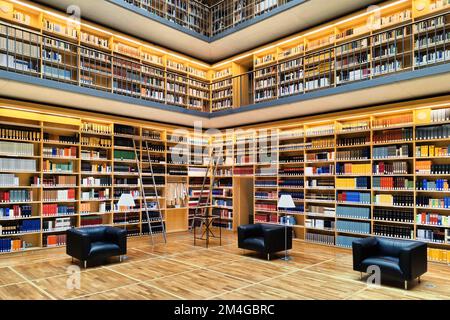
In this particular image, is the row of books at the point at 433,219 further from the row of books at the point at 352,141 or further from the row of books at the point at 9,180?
the row of books at the point at 9,180

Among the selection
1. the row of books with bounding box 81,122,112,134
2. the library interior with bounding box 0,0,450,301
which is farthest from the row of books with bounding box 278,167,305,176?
the row of books with bounding box 81,122,112,134

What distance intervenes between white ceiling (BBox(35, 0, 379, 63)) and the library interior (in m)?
0.06

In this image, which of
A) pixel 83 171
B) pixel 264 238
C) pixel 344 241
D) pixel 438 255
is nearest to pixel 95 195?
pixel 83 171

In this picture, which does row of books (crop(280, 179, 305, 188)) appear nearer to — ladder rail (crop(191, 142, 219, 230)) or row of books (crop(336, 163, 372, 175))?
row of books (crop(336, 163, 372, 175))

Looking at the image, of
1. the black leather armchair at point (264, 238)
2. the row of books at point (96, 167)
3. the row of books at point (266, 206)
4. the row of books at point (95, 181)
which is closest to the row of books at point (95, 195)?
the row of books at point (95, 181)

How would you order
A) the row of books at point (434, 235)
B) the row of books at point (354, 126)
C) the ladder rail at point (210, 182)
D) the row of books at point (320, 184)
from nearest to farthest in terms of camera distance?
the row of books at point (434, 235) → the row of books at point (354, 126) → the row of books at point (320, 184) → the ladder rail at point (210, 182)

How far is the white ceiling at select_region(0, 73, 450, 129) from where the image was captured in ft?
19.6

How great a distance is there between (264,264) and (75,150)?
17.5 ft

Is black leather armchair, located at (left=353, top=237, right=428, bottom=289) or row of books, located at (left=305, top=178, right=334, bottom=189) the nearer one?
black leather armchair, located at (left=353, top=237, right=428, bottom=289)

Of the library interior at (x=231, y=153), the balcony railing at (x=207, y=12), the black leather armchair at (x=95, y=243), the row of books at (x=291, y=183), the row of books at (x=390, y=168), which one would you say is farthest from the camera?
the balcony railing at (x=207, y=12)

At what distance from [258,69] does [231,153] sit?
9.90 ft

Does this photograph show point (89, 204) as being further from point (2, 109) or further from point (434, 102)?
point (434, 102)

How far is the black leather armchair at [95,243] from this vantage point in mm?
5777

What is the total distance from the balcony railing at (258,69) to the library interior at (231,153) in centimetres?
5
